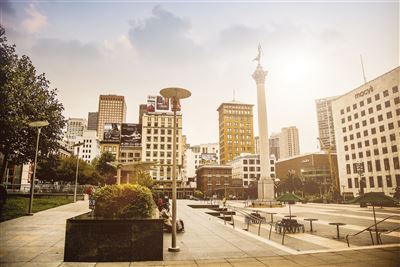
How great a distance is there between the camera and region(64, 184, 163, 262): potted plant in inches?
305

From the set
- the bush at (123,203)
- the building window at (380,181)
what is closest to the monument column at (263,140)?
the building window at (380,181)

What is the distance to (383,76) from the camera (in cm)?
7162

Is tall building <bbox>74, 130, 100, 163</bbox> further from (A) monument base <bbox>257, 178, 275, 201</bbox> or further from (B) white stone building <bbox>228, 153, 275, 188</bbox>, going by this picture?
(A) monument base <bbox>257, 178, 275, 201</bbox>

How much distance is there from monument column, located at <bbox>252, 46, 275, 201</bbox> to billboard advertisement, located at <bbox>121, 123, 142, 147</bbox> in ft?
152

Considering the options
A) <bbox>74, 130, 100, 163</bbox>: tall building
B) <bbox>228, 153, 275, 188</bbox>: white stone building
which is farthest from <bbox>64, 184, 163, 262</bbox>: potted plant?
<bbox>74, 130, 100, 163</bbox>: tall building

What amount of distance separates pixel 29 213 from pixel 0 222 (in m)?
3.87

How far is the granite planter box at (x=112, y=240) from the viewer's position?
774cm

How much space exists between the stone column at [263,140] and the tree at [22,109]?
36.6 m

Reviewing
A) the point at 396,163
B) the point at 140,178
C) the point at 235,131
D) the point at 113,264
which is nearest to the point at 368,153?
the point at 396,163

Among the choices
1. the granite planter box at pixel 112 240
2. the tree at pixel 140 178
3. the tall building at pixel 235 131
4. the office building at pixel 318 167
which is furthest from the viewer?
the tall building at pixel 235 131

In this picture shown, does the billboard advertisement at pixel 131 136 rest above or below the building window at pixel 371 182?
above

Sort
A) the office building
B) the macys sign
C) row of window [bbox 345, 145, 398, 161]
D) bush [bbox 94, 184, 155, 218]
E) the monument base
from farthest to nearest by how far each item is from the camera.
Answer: the office building < the macys sign < row of window [bbox 345, 145, 398, 161] < the monument base < bush [bbox 94, 184, 155, 218]

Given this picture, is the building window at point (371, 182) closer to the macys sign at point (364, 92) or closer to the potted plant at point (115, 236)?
the macys sign at point (364, 92)

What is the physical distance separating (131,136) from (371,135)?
241ft
